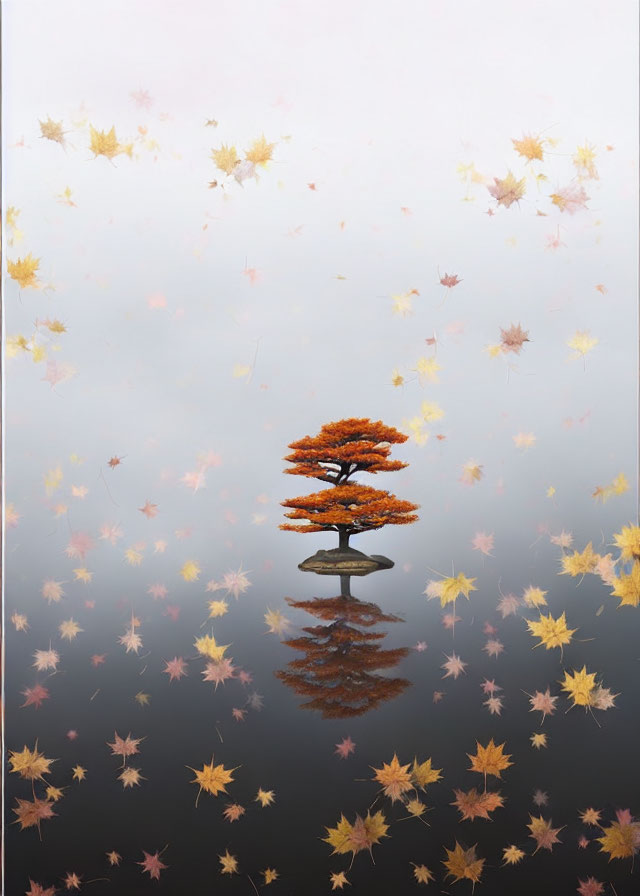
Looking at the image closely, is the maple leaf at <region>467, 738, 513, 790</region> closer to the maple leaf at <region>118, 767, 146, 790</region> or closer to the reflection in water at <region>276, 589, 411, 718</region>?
the reflection in water at <region>276, 589, 411, 718</region>

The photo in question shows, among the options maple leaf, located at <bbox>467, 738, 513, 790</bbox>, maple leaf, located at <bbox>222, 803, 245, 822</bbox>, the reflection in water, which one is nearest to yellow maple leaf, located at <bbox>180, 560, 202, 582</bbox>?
the reflection in water

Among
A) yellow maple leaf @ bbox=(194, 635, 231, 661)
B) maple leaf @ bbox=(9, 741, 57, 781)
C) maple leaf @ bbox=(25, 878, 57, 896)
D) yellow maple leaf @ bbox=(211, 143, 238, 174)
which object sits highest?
yellow maple leaf @ bbox=(211, 143, 238, 174)

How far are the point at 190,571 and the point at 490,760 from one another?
3.10ft

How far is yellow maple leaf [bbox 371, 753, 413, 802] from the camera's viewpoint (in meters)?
2.03

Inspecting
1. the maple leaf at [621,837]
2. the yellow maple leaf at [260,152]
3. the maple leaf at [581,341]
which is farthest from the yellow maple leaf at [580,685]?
the yellow maple leaf at [260,152]

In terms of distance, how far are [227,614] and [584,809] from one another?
1077mm

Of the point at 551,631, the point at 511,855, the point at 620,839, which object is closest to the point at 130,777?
the point at 511,855

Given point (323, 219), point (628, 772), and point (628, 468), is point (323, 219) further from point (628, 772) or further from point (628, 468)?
point (628, 772)

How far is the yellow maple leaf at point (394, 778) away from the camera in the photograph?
2.03m

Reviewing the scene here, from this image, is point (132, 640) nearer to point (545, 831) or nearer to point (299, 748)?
point (299, 748)

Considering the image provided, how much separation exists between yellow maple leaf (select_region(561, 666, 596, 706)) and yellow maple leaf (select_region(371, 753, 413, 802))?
48cm

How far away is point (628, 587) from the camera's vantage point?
6.79 ft

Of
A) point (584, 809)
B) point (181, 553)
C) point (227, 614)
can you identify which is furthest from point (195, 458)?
point (584, 809)

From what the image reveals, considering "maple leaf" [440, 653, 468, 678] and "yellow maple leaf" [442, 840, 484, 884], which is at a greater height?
"maple leaf" [440, 653, 468, 678]
